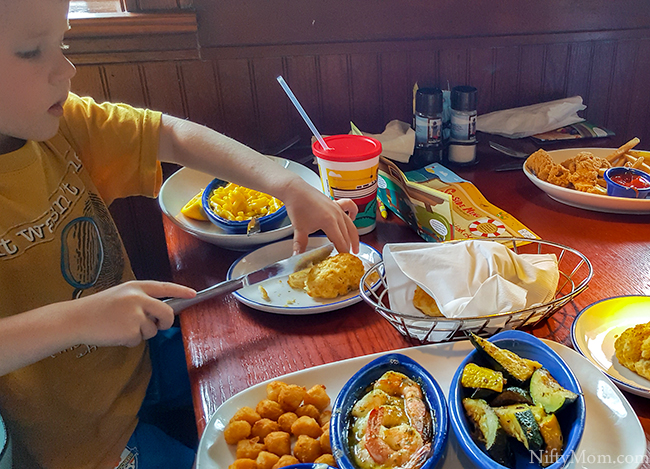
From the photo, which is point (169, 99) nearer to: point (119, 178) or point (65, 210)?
point (119, 178)

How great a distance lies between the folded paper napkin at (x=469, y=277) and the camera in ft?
2.25

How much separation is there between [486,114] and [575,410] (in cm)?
125

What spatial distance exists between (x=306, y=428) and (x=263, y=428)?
0.05 metres

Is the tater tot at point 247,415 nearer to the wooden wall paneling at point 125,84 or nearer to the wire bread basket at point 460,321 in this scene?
the wire bread basket at point 460,321

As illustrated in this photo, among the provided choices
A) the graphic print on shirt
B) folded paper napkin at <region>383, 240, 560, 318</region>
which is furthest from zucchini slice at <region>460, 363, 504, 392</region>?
the graphic print on shirt

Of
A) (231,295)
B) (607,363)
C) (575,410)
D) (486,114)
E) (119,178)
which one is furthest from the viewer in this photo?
(486,114)

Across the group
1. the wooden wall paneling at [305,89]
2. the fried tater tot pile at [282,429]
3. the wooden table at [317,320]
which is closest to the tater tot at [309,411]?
the fried tater tot pile at [282,429]

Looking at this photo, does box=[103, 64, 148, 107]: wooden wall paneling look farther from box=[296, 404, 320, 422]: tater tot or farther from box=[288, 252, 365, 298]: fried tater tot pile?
box=[296, 404, 320, 422]: tater tot

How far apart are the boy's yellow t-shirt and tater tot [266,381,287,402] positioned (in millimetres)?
372

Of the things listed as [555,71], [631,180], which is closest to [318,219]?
[631,180]

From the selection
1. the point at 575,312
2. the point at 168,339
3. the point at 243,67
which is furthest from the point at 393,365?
the point at 243,67

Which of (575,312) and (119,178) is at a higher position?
(119,178)

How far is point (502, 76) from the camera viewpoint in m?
1.63

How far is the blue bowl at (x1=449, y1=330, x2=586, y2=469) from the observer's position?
0.48 metres
